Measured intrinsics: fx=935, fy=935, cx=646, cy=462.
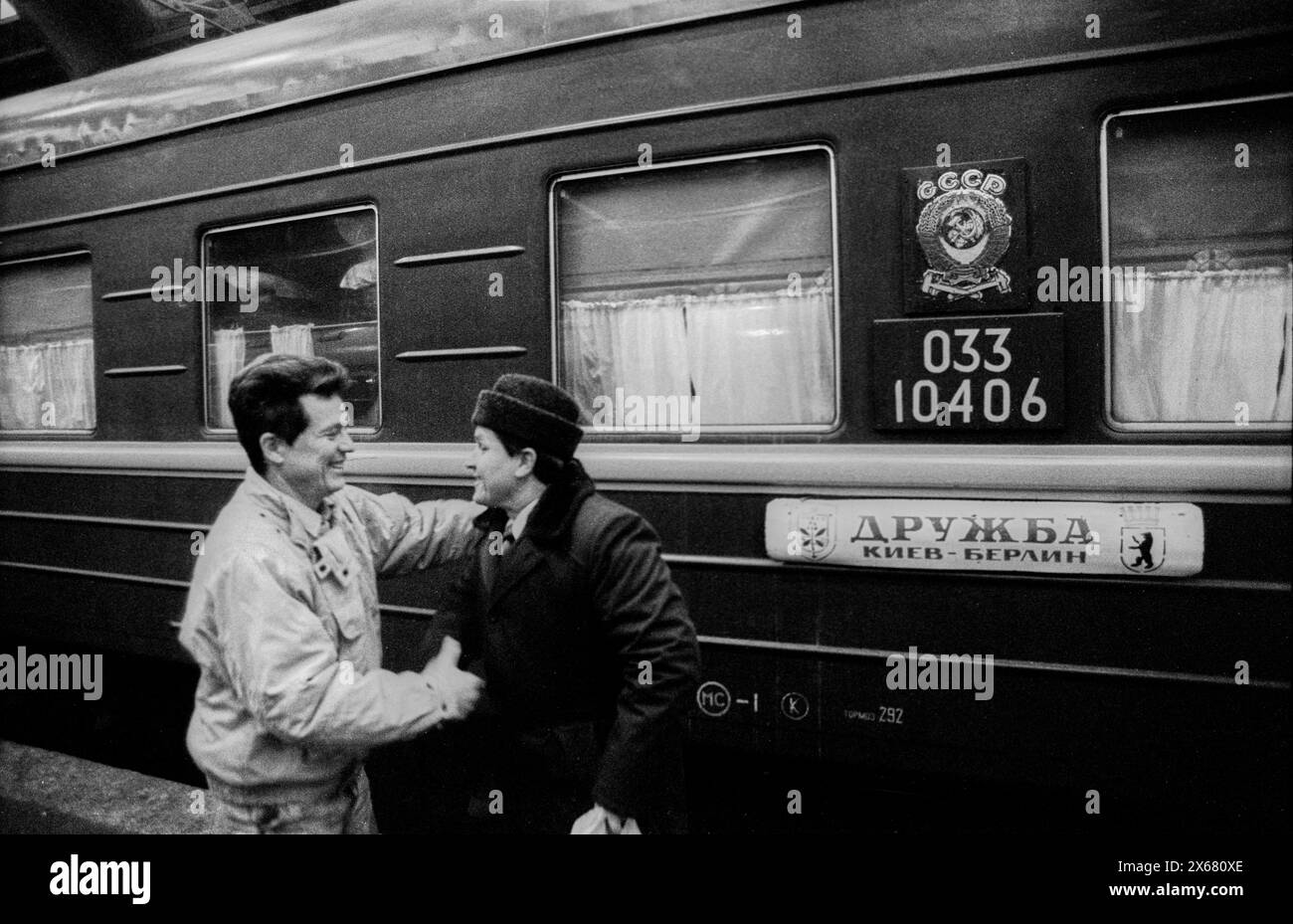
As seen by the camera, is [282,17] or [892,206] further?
[282,17]

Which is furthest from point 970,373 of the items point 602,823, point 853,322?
point 602,823

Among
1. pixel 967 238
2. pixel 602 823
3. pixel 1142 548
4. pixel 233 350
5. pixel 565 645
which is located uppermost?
pixel 967 238

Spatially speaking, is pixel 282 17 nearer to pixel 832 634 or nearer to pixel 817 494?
pixel 817 494

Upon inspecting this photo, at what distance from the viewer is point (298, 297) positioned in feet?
9.06

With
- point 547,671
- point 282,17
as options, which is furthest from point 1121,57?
point 282,17

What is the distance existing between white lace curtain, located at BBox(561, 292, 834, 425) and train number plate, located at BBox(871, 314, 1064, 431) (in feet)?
0.50

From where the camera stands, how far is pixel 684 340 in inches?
93.0

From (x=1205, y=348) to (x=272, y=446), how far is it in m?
2.02

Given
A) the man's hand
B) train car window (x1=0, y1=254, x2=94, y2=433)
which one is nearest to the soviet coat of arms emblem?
the man's hand

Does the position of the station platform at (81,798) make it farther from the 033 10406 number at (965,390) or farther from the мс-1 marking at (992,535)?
the 033 10406 number at (965,390)

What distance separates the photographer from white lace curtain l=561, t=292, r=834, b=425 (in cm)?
226

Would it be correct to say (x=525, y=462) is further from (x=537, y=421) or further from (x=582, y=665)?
(x=582, y=665)

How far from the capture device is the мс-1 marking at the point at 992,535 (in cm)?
196
